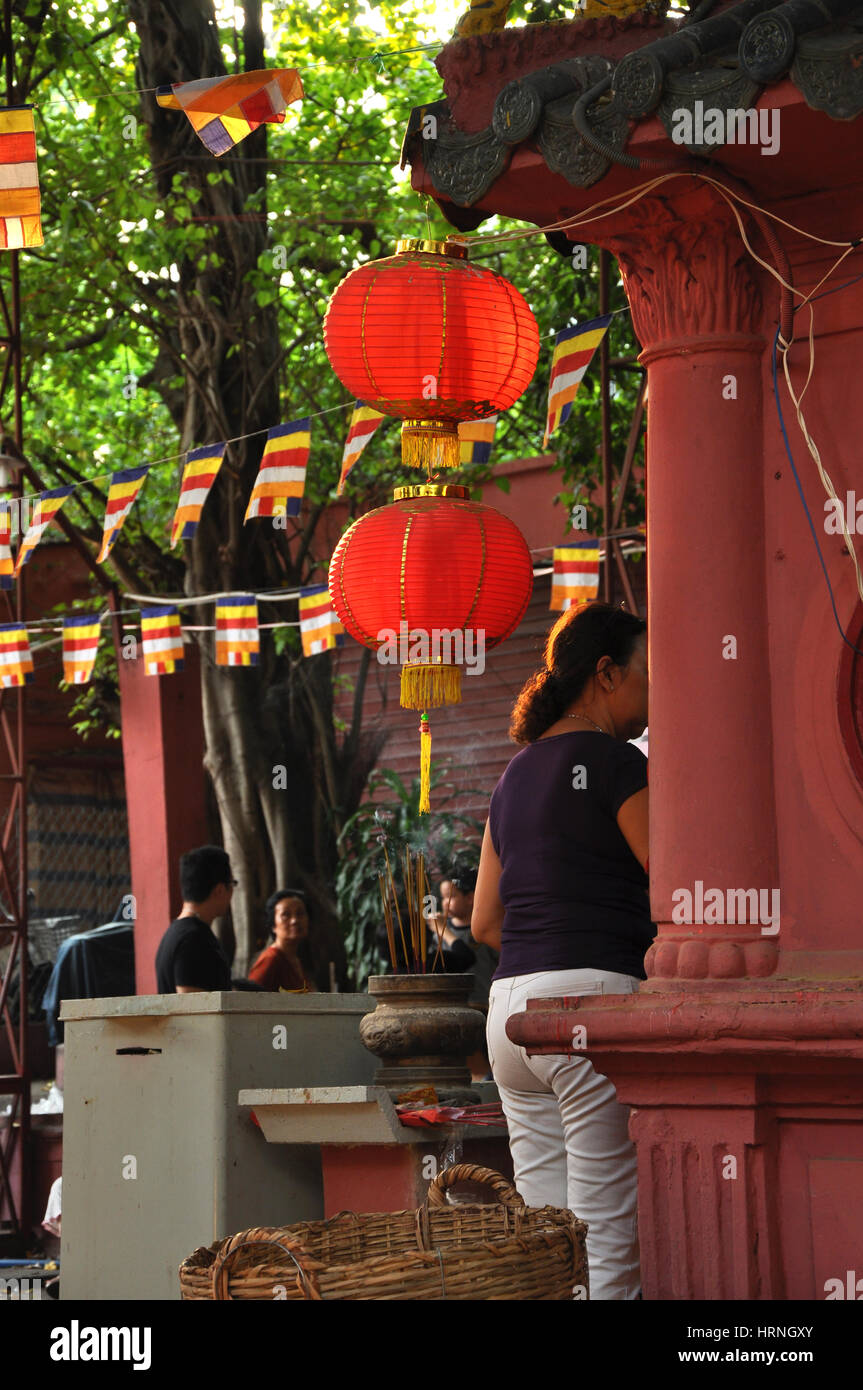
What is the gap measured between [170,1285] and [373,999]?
4.29ft

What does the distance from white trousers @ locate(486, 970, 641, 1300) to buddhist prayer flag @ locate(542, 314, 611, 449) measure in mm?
5148

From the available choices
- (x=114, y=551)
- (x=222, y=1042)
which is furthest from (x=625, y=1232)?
(x=114, y=551)

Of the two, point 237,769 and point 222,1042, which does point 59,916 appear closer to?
point 237,769

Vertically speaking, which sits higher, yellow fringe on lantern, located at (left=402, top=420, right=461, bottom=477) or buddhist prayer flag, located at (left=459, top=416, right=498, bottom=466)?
buddhist prayer flag, located at (left=459, top=416, right=498, bottom=466)

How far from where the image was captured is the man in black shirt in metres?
7.38

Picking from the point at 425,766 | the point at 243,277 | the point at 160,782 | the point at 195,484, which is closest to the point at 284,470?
the point at 195,484

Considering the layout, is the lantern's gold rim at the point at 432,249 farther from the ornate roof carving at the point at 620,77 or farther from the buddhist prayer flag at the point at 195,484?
the buddhist prayer flag at the point at 195,484

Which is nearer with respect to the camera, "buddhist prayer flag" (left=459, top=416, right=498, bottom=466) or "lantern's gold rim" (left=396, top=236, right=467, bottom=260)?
"lantern's gold rim" (left=396, top=236, right=467, bottom=260)

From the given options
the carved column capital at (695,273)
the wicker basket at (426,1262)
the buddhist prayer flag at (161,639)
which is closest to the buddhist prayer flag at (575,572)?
the buddhist prayer flag at (161,639)

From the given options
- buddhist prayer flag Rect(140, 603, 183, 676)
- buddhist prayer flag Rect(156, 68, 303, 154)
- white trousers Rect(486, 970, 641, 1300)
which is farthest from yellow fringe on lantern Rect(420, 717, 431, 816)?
buddhist prayer flag Rect(140, 603, 183, 676)

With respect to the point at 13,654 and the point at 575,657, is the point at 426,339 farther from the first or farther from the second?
the point at 13,654

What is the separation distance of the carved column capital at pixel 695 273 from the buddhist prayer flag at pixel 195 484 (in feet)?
20.3

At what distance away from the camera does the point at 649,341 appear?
4.41 m

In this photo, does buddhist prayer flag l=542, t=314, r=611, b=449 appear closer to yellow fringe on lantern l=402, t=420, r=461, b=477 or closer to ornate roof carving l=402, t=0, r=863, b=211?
yellow fringe on lantern l=402, t=420, r=461, b=477
